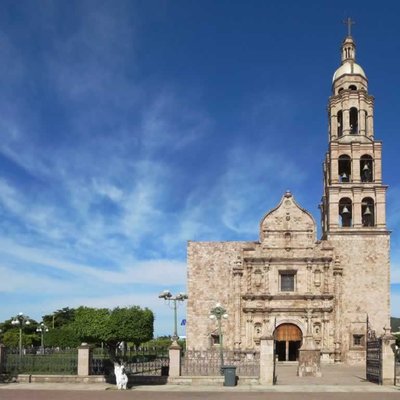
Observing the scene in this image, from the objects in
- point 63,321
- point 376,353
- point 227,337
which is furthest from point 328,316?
point 63,321

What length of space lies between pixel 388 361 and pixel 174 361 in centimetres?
986

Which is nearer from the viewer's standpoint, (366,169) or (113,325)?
(113,325)

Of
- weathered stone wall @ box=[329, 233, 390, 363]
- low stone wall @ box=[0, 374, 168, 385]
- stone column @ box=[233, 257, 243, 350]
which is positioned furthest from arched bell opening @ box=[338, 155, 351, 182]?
low stone wall @ box=[0, 374, 168, 385]

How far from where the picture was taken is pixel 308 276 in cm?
4397

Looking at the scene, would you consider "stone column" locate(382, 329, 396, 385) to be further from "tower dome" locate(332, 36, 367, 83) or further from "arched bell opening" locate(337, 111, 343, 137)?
"tower dome" locate(332, 36, 367, 83)

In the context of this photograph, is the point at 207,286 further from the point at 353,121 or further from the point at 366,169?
the point at 353,121

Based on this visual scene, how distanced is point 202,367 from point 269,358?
3960 mm

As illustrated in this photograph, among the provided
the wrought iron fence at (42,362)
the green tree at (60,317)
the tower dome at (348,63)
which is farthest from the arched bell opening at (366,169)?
the green tree at (60,317)

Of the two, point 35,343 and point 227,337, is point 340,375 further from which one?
point 35,343

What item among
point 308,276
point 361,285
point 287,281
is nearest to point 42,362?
point 287,281

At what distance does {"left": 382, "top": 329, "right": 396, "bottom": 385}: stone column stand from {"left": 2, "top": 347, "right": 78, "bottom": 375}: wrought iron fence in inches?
563

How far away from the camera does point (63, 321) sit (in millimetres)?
92625

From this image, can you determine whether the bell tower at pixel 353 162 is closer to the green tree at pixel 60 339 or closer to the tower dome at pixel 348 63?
the tower dome at pixel 348 63

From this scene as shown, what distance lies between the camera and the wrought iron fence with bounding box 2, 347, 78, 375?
90.0 ft
